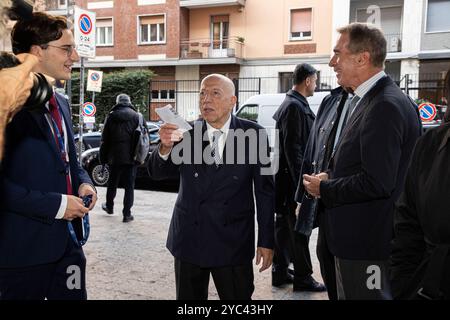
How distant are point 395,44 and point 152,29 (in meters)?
14.3

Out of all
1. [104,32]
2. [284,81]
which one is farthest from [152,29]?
[284,81]

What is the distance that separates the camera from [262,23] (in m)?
24.3

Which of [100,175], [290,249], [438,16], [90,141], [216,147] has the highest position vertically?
[438,16]

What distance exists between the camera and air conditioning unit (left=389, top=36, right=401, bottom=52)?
21172 millimetres

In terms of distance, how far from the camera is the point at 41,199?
207 cm

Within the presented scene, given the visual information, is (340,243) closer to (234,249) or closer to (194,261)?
(234,249)

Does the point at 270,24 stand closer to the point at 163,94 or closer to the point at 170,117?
the point at 163,94

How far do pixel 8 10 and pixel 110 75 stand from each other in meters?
25.1

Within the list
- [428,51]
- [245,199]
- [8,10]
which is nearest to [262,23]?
[428,51]

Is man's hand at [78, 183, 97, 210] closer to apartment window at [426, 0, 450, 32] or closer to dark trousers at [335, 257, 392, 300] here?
dark trousers at [335, 257, 392, 300]

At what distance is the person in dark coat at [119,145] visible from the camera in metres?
6.76

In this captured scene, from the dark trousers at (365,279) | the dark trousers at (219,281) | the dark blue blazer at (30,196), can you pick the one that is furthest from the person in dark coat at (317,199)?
the dark blue blazer at (30,196)

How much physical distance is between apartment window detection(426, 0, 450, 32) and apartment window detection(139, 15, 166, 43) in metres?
14.6
